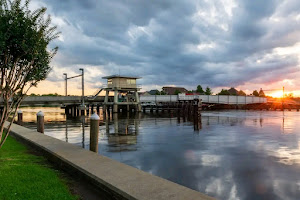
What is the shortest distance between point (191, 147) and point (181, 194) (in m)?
9.25

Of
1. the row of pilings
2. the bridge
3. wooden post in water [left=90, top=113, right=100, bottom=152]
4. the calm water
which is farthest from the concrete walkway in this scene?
the bridge

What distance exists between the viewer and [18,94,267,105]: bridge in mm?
53344

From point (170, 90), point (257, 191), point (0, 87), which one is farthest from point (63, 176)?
point (170, 90)

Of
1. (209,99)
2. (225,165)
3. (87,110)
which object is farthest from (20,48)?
(209,99)

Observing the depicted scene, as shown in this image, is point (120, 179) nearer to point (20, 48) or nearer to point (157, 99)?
point (20, 48)

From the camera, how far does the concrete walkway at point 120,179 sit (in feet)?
16.7

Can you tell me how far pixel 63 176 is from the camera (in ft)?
23.5

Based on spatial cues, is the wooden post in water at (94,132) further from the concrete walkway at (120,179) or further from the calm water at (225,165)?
the calm water at (225,165)

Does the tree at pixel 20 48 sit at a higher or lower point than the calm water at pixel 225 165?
higher

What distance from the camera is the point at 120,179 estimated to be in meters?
6.06

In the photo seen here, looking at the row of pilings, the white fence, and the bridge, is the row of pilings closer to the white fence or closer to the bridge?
the bridge

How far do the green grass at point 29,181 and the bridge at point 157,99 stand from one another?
46.3 metres

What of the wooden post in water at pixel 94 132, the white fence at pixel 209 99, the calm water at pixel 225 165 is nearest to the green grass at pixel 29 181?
the wooden post in water at pixel 94 132

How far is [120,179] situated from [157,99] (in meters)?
77.2
